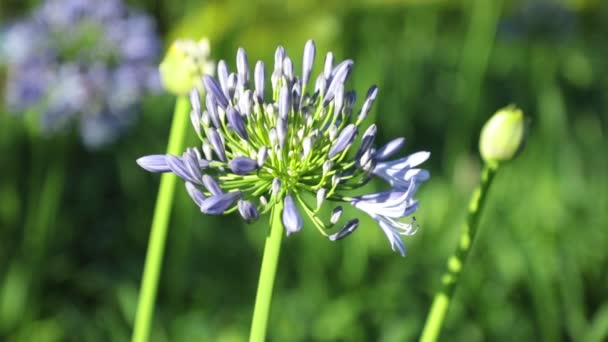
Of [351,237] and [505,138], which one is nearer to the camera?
[505,138]

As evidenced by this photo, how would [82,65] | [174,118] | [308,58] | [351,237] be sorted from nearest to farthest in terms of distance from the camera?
[308,58] → [174,118] → [82,65] → [351,237]

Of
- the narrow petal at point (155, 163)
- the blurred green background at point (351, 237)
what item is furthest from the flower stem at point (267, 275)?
the blurred green background at point (351, 237)

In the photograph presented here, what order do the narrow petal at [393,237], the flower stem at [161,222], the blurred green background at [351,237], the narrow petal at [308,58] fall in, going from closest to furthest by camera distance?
the narrow petal at [393,237] → the narrow petal at [308,58] → the flower stem at [161,222] → the blurred green background at [351,237]

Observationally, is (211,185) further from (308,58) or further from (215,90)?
(308,58)

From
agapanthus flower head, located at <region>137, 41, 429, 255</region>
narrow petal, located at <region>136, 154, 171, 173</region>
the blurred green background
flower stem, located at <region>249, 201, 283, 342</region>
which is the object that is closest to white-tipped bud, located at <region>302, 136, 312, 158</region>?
agapanthus flower head, located at <region>137, 41, 429, 255</region>

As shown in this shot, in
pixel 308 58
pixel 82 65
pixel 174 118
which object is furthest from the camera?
pixel 82 65

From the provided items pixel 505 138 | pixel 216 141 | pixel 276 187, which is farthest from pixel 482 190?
pixel 216 141

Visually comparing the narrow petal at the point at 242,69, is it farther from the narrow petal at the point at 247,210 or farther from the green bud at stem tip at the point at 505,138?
the green bud at stem tip at the point at 505,138
